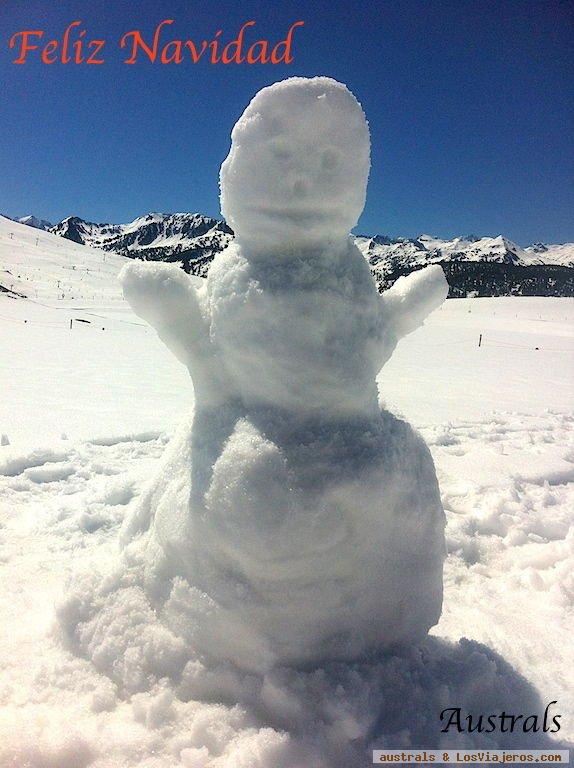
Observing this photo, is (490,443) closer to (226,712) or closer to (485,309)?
(226,712)

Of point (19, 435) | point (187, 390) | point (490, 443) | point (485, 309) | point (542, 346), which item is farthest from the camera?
point (485, 309)

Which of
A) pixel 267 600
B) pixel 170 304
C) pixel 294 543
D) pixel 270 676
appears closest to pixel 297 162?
pixel 170 304

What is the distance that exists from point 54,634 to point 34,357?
359 inches

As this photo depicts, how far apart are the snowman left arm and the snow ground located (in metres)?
0.43

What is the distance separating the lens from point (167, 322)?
73.0 inches

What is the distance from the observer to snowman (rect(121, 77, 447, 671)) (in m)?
1.59

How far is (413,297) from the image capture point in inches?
77.4

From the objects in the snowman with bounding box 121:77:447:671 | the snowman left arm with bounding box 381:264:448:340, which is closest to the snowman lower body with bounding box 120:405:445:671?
the snowman with bounding box 121:77:447:671

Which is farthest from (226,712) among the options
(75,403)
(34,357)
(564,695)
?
(34,357)

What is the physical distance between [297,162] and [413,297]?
0.70m

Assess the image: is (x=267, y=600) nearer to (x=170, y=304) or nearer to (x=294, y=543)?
(x=294, y=543)

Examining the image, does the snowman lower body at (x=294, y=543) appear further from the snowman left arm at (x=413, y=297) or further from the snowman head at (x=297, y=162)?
the snowman head at (x=297, y=162)

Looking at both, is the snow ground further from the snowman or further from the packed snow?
the snowman

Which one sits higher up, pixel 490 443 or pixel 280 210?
pixel 280 210
